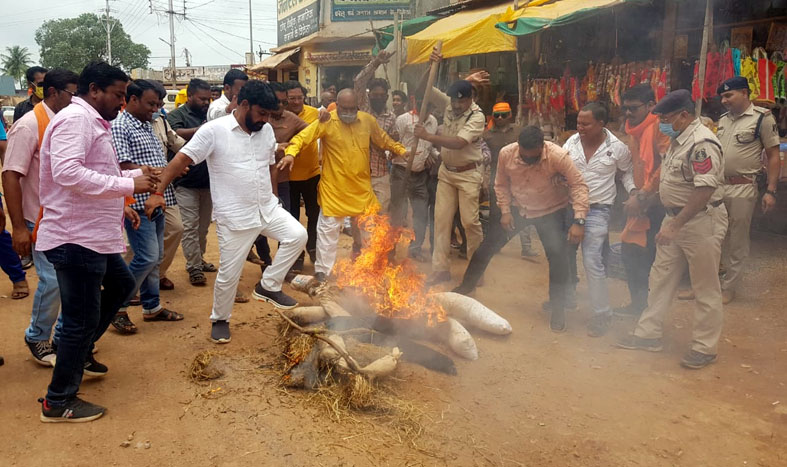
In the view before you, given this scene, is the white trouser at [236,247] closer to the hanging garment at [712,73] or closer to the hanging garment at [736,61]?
the hanging garment at [712,73]

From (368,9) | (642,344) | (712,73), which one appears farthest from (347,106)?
(368,9)

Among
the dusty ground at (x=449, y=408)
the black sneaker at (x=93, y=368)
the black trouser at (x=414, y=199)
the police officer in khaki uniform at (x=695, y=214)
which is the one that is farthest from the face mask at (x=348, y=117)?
the black sneaker at (x=93, y=368)

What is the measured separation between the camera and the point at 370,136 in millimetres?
6180

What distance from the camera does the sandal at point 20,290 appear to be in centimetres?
573

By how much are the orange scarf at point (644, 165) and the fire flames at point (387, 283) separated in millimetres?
2071

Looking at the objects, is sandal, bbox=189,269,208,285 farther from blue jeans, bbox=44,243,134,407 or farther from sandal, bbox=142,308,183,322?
blue jeans, bbox=44,243,134,407

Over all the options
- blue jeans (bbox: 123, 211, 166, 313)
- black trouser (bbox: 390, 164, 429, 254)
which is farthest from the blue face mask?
blue jeans (bbox: 123, 211, 166, 313)

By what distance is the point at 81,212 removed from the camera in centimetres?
325

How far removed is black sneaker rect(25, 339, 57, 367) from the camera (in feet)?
13.6

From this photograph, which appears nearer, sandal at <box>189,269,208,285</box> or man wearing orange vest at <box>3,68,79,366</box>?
man wearing orange vest at <box>3,68,79,366</box>

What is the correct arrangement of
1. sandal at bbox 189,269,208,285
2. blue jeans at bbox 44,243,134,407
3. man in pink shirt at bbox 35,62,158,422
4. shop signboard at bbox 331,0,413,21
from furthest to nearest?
shop signboard at bbox 331,0,413,21, sandal at bbox 189,269,208,285, blue jeans at bbox 44,243,134,407, man in pink shirt at bbox 35,62,158,422

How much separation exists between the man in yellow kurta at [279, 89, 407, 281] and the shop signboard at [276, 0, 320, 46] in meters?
17.6

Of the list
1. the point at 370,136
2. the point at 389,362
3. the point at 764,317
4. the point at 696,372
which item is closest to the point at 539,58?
the point at 370,136

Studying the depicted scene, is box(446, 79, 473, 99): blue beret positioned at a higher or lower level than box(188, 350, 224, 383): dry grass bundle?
higher
